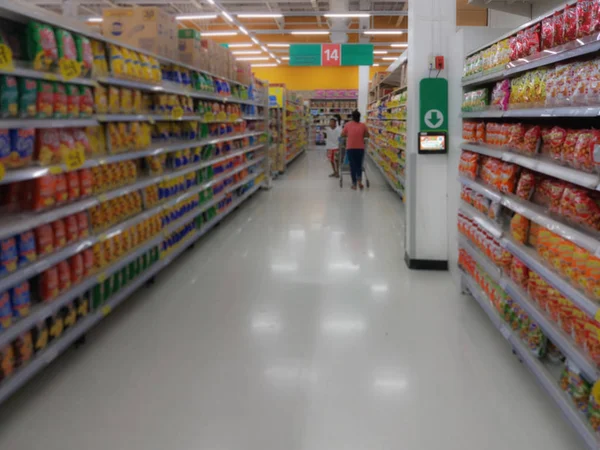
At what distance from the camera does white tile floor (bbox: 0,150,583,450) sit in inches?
95.3

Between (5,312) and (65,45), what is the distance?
5.13ft

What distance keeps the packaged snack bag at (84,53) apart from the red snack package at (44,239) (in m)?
1.04

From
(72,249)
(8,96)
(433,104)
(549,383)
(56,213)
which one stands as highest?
(433,104)

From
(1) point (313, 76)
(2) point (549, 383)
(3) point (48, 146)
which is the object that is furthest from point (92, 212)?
(1) point (313, 76)

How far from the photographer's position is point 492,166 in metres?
3.61

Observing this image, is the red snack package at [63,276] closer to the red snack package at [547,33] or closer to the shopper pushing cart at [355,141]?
the red snack package at [547,33]

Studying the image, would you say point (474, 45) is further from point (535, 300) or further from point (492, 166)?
point (535, 300)

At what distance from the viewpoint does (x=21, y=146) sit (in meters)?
2.72

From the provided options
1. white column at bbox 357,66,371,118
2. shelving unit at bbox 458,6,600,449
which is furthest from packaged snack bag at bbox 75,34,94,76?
white column at bbox 357,66,371,118

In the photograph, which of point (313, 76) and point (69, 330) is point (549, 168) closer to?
point (69, 330)

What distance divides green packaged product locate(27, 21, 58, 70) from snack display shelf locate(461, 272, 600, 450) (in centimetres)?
300

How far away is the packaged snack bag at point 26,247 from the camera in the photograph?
2.73 m

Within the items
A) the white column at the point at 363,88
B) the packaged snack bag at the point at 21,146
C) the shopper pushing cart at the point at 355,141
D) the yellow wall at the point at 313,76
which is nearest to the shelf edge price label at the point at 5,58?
the packaged snack bag at the point at 21,146

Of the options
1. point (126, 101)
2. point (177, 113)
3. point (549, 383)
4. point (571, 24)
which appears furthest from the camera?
point (177, 113)
